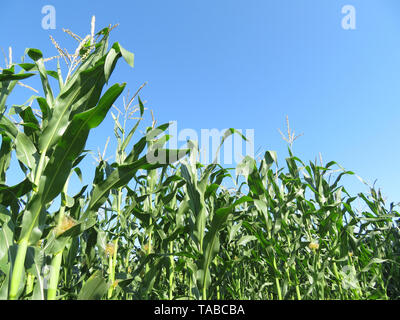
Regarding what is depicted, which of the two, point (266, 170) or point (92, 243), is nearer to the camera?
point (92, 243)

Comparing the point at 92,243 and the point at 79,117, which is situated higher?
the point at 79,117

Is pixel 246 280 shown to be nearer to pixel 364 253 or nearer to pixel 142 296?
pixel 364 253

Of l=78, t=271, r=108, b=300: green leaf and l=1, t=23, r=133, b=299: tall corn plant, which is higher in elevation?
l=1, t=23, r=133, b=299: tall corn plant

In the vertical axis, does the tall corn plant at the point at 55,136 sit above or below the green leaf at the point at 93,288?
above

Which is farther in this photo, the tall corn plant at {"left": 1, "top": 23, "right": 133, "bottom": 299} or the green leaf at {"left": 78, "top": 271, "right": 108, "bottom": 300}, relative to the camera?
the green leaf at {"left": 78, "top": 271, "right": 108, "bottom": 300}

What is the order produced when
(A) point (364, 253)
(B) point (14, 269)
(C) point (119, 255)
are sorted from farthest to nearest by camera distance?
1. (C) point (119, 255)
2. (A) point (364, 253)
3. (B) point (14, 269)

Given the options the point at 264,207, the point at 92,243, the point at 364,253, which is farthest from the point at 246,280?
the point at 92,243

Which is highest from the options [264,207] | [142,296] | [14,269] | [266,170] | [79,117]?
[266,170]

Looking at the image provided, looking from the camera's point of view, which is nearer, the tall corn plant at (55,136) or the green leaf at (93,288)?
the tall corn plant at (55,136)

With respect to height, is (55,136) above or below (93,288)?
above
